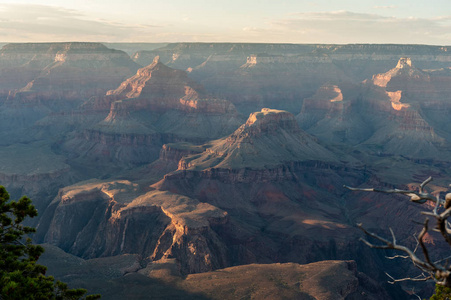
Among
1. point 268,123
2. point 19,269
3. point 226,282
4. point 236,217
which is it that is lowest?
point 236,217

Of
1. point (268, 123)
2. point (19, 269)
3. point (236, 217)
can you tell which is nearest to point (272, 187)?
point (236, 217)

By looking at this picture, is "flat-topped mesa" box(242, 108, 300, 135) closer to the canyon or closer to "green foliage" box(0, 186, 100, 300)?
the canyon

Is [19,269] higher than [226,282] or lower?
higher

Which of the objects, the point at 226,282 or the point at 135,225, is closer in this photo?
the point at 226,282

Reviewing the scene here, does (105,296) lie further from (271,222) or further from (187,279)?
(271,222)

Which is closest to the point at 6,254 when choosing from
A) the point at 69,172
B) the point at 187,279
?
the point at 187,279

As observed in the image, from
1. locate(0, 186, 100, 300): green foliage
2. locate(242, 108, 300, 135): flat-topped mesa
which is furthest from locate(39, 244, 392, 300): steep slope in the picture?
locate(242, 108, 300, 135): flat-topped mesa

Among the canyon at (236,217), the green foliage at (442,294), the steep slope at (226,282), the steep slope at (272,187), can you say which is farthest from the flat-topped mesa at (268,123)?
the green foliage at (442,294)

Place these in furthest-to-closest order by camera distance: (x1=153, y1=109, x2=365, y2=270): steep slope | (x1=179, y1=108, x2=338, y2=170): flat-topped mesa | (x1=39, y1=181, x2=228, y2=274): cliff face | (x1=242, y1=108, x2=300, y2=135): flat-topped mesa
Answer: (x1=242, y1=108, x2=300, y2=135): flat-topped mesa, (x1=179, y1=108, x2=338, y2=170): flat-topped mesa, (x1=153, y1=109, x2=365, y2=270): steep slope, (x1=39, y1=181, x2=228, y2=274): cliff face

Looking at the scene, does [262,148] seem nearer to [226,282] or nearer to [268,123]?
[268,123]

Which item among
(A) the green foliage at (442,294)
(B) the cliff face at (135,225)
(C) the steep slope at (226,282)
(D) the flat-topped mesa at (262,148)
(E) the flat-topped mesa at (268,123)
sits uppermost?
(A) the green foliage at (442,294)

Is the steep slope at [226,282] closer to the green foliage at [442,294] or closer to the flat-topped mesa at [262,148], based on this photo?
the green foliage at [442,294]
